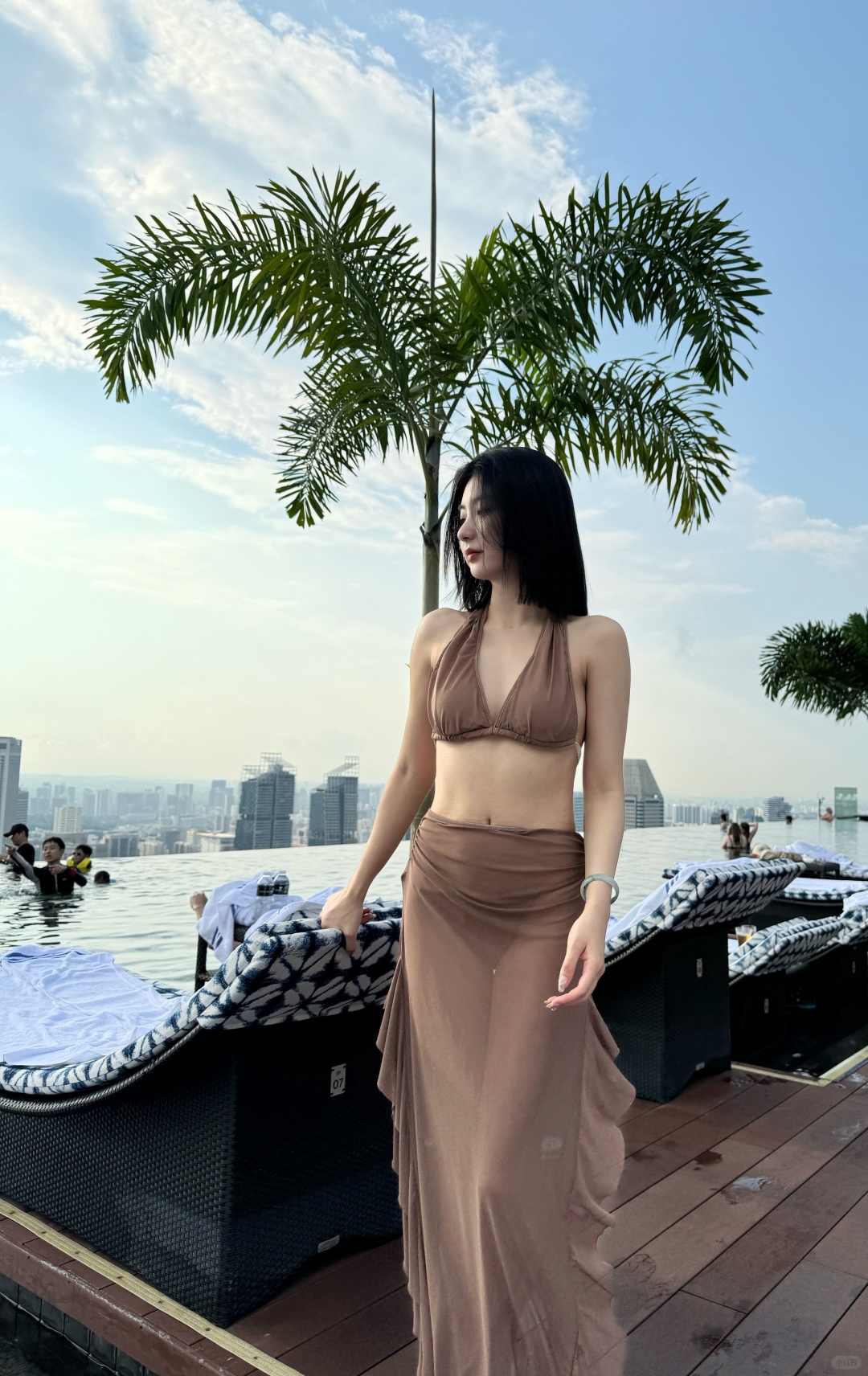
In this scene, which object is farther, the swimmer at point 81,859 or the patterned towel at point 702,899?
the swimmer at point 81,859

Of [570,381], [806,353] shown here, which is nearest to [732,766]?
[806,353]

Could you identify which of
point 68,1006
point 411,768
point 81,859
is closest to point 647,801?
point 81,859

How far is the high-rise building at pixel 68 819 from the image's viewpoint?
1443cm

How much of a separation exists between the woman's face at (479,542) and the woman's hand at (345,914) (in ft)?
2.05

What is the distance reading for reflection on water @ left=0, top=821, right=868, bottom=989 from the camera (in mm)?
7086

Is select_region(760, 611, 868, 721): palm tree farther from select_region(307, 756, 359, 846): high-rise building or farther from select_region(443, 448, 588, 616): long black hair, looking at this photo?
select_region(443, 448, 588, 616): long black hair

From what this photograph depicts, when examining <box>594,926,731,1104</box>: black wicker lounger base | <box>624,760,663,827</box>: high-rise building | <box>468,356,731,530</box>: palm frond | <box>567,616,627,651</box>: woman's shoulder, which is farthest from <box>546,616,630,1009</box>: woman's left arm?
<box>624,760,663,827</box>: high-rise building

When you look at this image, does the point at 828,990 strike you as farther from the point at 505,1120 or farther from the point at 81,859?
the point at 81,859

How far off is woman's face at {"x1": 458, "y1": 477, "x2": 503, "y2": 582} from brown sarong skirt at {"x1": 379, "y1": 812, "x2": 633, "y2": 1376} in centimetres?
41

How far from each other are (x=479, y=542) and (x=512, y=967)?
660mm

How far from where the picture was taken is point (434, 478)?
14.8 ft

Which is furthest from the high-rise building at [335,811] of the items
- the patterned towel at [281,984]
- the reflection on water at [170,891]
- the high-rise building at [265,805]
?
the patterned towel at [281,984]

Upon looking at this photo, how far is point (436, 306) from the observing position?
14.8 ft

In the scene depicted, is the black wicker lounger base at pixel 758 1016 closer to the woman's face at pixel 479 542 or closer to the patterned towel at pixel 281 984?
the patterned towel at pixel 281 984
